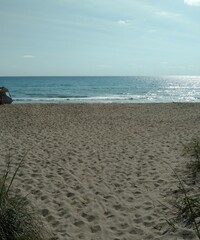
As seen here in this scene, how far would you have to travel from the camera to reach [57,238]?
3797 millimetres

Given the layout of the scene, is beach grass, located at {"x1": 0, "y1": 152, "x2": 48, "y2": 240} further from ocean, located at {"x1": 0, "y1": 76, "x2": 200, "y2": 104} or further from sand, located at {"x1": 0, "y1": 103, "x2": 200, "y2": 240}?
ocean, located at {"x1": 0, "y1": 76, "x2": 200, "y2": 104}

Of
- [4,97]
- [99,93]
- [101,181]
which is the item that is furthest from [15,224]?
[99,93]

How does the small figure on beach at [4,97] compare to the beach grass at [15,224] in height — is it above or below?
above

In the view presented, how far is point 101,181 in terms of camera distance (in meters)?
5.83

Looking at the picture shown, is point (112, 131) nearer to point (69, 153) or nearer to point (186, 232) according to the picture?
point (69, 153)

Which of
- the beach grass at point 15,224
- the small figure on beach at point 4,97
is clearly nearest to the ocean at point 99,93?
the small figure on beach at point 4,97

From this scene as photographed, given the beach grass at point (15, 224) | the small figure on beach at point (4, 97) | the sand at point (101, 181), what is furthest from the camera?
the small figure on beach at point (4, 97)

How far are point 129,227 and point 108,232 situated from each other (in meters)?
0.29

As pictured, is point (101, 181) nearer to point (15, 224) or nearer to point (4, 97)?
point (15, 224)

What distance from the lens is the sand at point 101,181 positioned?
13.4 ft

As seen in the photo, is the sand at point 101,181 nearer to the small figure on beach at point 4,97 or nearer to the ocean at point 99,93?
the small figure on beach at point 4,97

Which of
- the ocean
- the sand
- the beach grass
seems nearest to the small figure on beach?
the ocean

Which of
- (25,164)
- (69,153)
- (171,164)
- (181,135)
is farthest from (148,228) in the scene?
(181,135)

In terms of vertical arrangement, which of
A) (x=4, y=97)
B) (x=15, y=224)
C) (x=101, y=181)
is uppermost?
(x=4, y=97)
